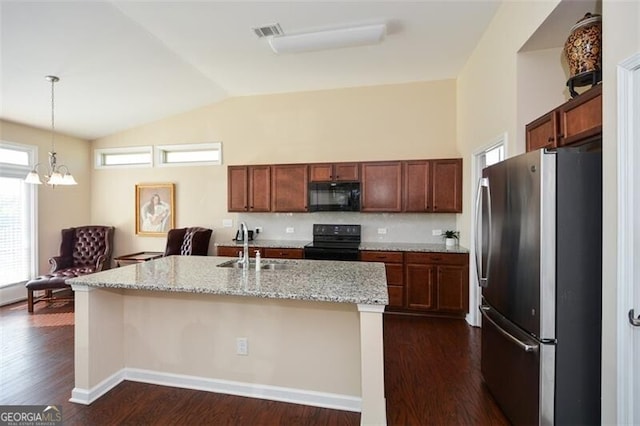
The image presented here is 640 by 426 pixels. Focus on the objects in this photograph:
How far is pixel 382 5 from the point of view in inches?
110

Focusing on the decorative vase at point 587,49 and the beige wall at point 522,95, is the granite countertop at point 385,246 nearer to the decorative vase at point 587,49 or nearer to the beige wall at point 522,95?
the beige wall at point 522,95

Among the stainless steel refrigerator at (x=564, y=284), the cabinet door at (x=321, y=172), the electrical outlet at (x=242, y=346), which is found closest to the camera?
the stainless steel refrigerator at (x=564, y=284)

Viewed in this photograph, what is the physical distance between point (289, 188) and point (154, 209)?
2.63m

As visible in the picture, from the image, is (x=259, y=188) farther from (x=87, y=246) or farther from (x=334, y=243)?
(x=87, y=246)

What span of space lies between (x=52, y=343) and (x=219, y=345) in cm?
224

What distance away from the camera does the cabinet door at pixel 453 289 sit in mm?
3836

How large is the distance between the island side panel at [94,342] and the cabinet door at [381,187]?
318cm

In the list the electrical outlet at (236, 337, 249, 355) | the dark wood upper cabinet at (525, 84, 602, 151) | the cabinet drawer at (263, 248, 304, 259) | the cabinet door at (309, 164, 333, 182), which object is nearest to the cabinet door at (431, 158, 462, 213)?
the cabinet door at (309, 164, 333, 182)

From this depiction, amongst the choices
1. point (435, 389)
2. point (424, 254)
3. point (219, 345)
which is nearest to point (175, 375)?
point (219, 345)

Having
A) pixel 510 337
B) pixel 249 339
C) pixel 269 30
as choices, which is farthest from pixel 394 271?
pixel 269 30

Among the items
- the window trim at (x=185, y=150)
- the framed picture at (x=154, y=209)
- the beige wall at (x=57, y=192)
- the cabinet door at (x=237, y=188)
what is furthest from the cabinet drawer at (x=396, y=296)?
the beige wall at (x=57, y=192)

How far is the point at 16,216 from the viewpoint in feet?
14.9

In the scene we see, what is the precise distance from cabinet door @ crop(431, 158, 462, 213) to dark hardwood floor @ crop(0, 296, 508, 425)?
1710 millimetres

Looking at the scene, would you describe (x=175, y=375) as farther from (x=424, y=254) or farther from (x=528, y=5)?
(x=528, y=5)
